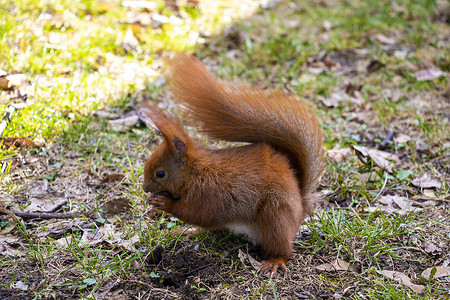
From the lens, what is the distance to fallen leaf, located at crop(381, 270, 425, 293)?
1857mm

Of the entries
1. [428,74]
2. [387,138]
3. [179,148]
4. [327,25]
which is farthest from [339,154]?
[327,25]

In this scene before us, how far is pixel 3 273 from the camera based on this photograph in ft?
6.07

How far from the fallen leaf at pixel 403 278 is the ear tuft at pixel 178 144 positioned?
104 centimetres

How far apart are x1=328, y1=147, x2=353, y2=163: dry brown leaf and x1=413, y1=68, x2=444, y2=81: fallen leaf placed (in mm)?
1332

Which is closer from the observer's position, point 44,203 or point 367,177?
point 44,203

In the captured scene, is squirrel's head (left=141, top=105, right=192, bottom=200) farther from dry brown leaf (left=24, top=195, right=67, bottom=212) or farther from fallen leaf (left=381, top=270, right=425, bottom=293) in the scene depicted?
fallen leaf (left=381, top=270, right=425, bottom=293)

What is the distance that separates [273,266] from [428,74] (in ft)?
8.75

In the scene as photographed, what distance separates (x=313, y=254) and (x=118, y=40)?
268 centimetres

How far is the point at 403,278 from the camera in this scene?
194cm

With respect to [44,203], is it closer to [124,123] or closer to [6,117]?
[6,117]

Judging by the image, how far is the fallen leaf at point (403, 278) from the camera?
6.09 feet

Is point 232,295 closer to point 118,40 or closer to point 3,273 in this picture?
point 3,273

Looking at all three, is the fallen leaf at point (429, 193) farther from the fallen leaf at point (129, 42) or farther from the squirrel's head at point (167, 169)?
the fallen leaf at point (129, 42)

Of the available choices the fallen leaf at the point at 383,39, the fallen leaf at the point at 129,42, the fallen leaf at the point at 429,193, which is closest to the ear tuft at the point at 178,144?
the fallen leaf at the point at 429,193
